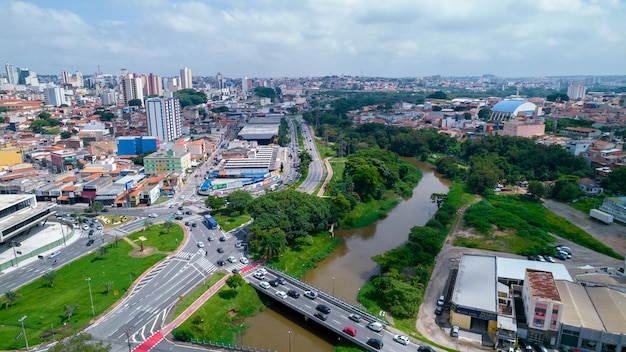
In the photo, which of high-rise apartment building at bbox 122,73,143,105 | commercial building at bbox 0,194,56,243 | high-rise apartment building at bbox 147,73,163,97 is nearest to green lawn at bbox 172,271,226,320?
commercial building at bbox 0,194,56,243

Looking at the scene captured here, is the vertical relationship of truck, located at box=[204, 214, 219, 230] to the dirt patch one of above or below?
above

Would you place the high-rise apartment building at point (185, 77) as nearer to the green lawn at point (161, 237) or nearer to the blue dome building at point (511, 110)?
the blue dome building at point (511, 110)

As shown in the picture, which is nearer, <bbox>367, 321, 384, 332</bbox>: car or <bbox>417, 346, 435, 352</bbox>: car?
<bbox>417, 346, 435, 352</bbox>: car

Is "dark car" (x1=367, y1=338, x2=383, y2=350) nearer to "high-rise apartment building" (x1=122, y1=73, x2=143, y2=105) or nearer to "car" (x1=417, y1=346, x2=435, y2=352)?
"car" (x1=417, y1=346, x2=435, y2=352)

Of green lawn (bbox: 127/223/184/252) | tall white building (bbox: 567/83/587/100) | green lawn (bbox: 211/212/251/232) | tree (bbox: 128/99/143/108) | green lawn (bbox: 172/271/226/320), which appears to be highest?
tall white building (bbox: 567/83/587/100)

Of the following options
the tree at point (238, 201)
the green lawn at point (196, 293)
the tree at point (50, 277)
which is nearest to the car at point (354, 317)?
the green lawn at point (196, 293)

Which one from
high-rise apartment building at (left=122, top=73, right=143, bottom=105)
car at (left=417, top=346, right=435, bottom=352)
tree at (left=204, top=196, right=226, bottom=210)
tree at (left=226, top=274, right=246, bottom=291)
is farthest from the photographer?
high-rise apartment building at (left=122, top=73, right=143, bottom=105)

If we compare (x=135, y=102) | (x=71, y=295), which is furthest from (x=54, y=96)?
(x=71, y=295)

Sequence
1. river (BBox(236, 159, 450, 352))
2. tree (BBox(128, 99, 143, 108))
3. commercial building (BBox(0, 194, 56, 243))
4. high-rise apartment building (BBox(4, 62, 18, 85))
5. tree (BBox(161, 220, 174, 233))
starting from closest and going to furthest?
river (BBox(236, 159, 450, 352)) < commercial building (BBox(0, 194, 56, 243)) < tree (BBox(161, 220, 174, 233)) < tree (BBox(128, 99, 143, 108)) < high-rise apartment building (BBox(4, 62, 18, 85))
